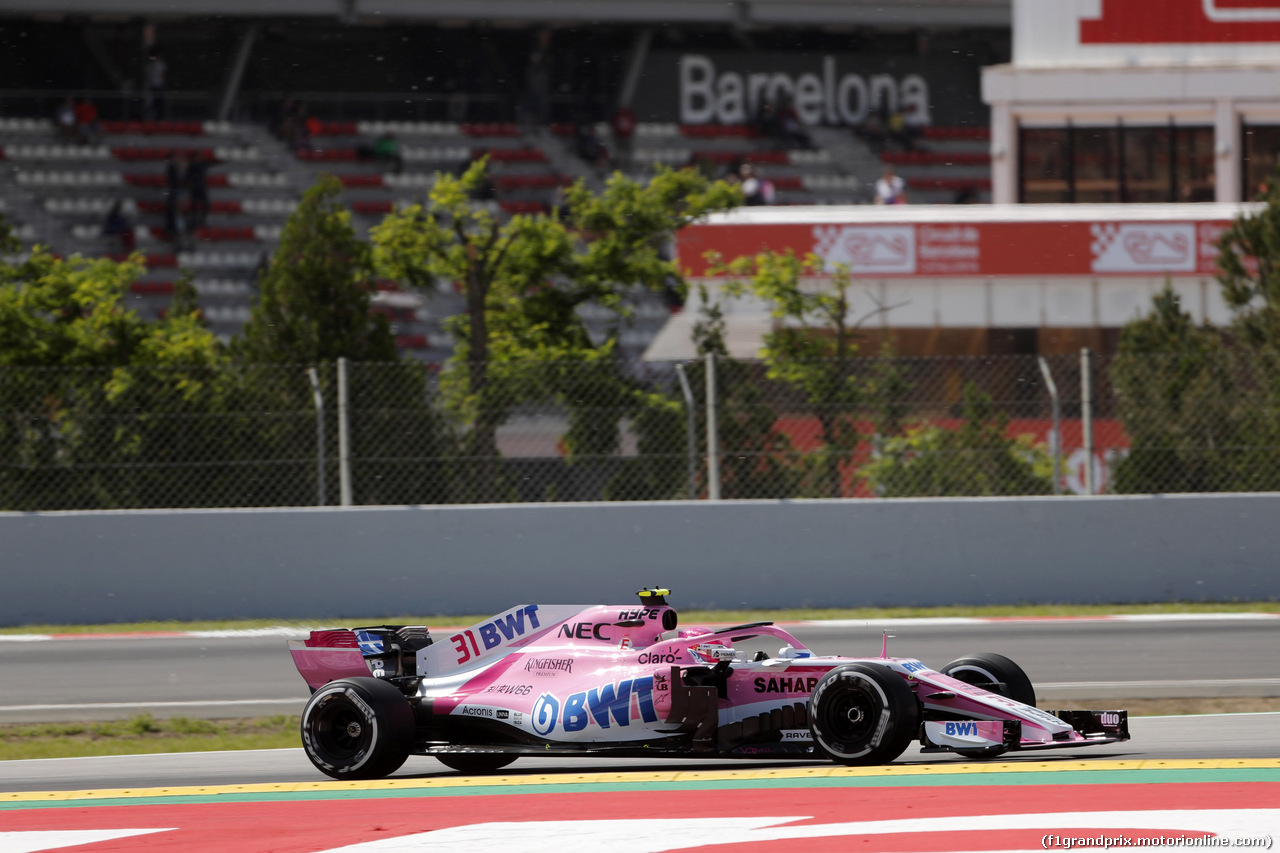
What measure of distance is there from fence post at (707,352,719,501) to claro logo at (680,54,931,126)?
90.0 feet

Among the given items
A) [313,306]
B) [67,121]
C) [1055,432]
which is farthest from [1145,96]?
[67,121]

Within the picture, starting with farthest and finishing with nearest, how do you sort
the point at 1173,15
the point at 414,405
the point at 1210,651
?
the point at 1173,15, the point at 414,405, the point at 1210,651

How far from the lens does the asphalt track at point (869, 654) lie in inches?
366

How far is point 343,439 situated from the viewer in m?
13.4

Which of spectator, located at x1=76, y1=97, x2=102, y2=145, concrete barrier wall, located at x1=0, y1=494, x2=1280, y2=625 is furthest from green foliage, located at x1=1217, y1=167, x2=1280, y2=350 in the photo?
spectator, located at x1=76, y1=97, x2=102, y2=145

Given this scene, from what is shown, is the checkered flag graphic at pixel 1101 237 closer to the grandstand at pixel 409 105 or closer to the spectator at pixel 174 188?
the grandstand at pixel 409 105

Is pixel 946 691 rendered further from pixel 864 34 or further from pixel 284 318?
pixel 864 34

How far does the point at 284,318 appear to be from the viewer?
16141 mm

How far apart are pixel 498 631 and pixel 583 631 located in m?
0.40

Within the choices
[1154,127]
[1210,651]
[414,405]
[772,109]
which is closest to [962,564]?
[1210,651]

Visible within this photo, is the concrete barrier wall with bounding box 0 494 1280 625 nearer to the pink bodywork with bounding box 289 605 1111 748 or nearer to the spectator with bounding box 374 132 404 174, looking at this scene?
the pink bodywork with bounding box 289 605 1111 748

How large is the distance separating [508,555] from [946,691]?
757 cm

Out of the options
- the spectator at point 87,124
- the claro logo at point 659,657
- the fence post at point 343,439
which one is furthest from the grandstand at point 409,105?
A: the claro logo at point 659,657

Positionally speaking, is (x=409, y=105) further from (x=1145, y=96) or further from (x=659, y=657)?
(x=659, y=657)
